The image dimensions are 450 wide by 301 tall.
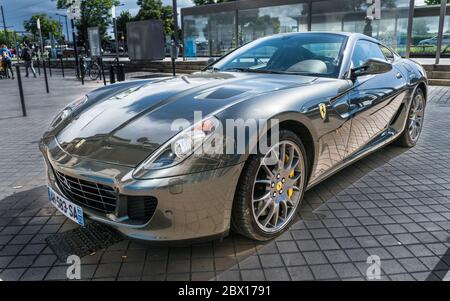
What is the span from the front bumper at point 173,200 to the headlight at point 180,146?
0.09m

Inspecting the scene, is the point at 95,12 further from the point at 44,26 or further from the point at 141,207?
the point at 141,207

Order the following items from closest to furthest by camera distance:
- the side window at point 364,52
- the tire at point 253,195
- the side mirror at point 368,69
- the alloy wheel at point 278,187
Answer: the tire at point 253,195 < the alloy wheel at point 278,187 < the side mirror at point 368,69 < the side window at point 364,52

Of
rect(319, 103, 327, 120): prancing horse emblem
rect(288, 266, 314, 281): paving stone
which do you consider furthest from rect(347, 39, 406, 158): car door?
rect(288, 266, 314, 281): paving stone

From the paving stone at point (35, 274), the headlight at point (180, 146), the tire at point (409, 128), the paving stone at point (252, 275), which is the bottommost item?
the paving stone at point (252, 275)

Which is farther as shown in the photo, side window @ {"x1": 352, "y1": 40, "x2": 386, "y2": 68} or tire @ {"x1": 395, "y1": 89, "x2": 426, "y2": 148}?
tire @ {"x1": 395, "y1": 89, "x2": 426, "y2": 148}

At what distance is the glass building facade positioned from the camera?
1432 centimetres

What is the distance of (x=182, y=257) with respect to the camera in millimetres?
2502

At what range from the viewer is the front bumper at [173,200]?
2088 mm

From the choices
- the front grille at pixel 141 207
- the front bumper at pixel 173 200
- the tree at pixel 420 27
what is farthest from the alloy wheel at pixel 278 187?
the tree at pixel 420 27

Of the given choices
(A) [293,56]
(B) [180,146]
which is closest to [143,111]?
(B) [180,146]

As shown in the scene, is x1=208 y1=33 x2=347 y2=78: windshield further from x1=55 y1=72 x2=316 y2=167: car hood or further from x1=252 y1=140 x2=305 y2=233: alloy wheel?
x1=252 y1=140 x2=305 y2=233: alloy wheel

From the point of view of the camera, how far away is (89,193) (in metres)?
2.31

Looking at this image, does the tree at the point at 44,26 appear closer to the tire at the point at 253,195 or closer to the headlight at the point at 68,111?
the headlight at the point at 68,111

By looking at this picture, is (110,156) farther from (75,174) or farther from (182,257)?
(182,257)
